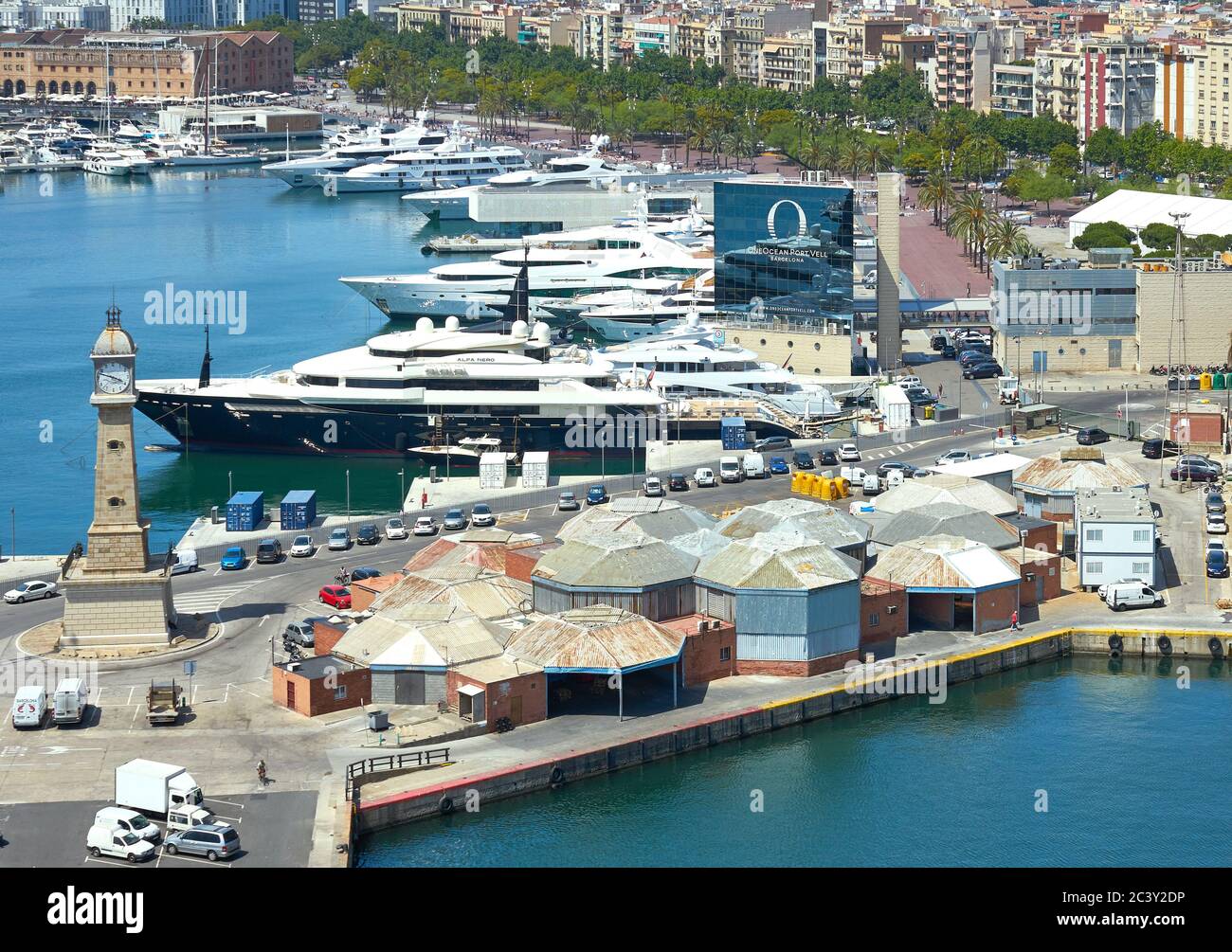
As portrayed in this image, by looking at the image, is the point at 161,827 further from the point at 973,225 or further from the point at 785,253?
the point at 973,225

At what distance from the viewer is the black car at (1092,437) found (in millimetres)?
71938

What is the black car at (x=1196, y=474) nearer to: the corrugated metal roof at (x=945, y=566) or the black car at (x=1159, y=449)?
the black car at (x=1159, y=449)

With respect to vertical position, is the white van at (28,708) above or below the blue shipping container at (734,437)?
below

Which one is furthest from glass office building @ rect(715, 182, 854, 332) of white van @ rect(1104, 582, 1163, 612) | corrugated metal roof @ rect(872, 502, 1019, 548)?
white van @ rect(1104, 582, 1163, 612)

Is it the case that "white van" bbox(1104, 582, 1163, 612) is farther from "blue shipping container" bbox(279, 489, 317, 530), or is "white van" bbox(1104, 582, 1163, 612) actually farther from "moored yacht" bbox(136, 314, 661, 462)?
"moored yacht" bbox(136, 314, 661, 462)

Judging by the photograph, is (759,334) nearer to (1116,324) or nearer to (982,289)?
(1116,324)

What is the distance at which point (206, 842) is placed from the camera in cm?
3962

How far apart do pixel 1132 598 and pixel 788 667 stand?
10.3 meters

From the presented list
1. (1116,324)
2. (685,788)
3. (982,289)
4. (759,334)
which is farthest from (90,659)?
(982,289)

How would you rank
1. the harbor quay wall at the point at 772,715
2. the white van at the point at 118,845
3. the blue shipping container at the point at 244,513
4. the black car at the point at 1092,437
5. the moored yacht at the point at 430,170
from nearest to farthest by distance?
the white van at the point at 118,845 → the harbor quay wall at the point at 772,715 → the blue shipping container at the point at 244,513 → the black car at the point at 1092,437 → the moored yacht at the point at 430,170

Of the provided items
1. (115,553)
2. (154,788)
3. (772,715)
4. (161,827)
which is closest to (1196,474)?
(772,715)

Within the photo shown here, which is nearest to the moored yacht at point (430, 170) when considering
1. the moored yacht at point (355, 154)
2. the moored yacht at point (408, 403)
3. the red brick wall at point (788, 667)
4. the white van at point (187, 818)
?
the moored yacht at point (355, 154)

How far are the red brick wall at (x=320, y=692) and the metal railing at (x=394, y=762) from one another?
291 cm

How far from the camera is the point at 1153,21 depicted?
647 ft
